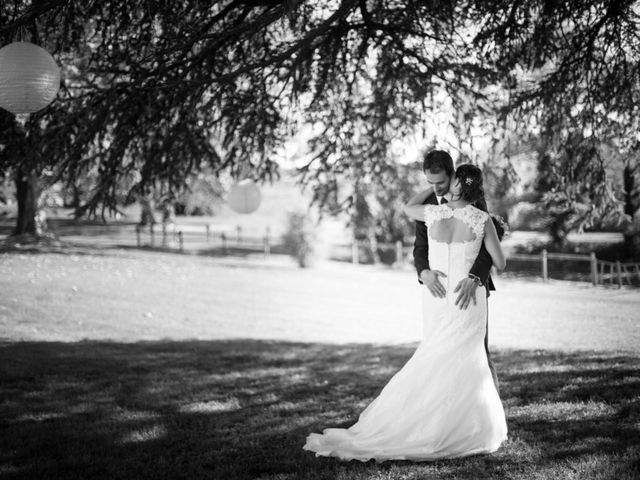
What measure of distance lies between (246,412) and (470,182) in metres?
3.08

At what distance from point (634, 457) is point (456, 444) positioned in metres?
1.20

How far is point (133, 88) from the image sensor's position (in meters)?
6.33

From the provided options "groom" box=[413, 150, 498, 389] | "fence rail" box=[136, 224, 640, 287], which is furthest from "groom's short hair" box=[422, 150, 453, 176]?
"fence rail" box=[136, 224, 640, 287]

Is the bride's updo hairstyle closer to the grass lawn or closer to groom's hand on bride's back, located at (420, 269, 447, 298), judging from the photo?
groom's hand on bride's back, located at (420, 269, 447, 298)

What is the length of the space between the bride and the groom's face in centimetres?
6

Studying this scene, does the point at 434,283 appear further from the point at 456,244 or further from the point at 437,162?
the point at 437,162

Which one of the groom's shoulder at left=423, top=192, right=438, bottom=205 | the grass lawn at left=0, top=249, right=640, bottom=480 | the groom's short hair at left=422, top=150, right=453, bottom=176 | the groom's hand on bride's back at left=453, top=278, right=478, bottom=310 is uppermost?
the groom's short hair at left=422, top=150, right=453, bottom=176

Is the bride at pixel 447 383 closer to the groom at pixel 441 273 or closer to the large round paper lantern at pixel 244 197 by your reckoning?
the groom at pixel 441 273

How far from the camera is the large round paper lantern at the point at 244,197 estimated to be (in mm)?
12281

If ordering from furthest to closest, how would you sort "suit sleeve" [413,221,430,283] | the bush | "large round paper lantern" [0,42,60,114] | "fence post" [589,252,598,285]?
1. the bush
2. "fence post" [589,252,598,285]
3. "large round paper lantern" [0,42,60,114]
4. "suit sleeve" [413,221,430,283]

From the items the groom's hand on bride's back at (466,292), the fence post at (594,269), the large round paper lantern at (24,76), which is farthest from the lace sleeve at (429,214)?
the fence post at (594,269)

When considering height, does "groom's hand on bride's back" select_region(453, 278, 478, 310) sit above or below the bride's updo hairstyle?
below

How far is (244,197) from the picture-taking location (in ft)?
40.7

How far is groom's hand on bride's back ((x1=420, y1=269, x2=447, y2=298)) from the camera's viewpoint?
447 cm
